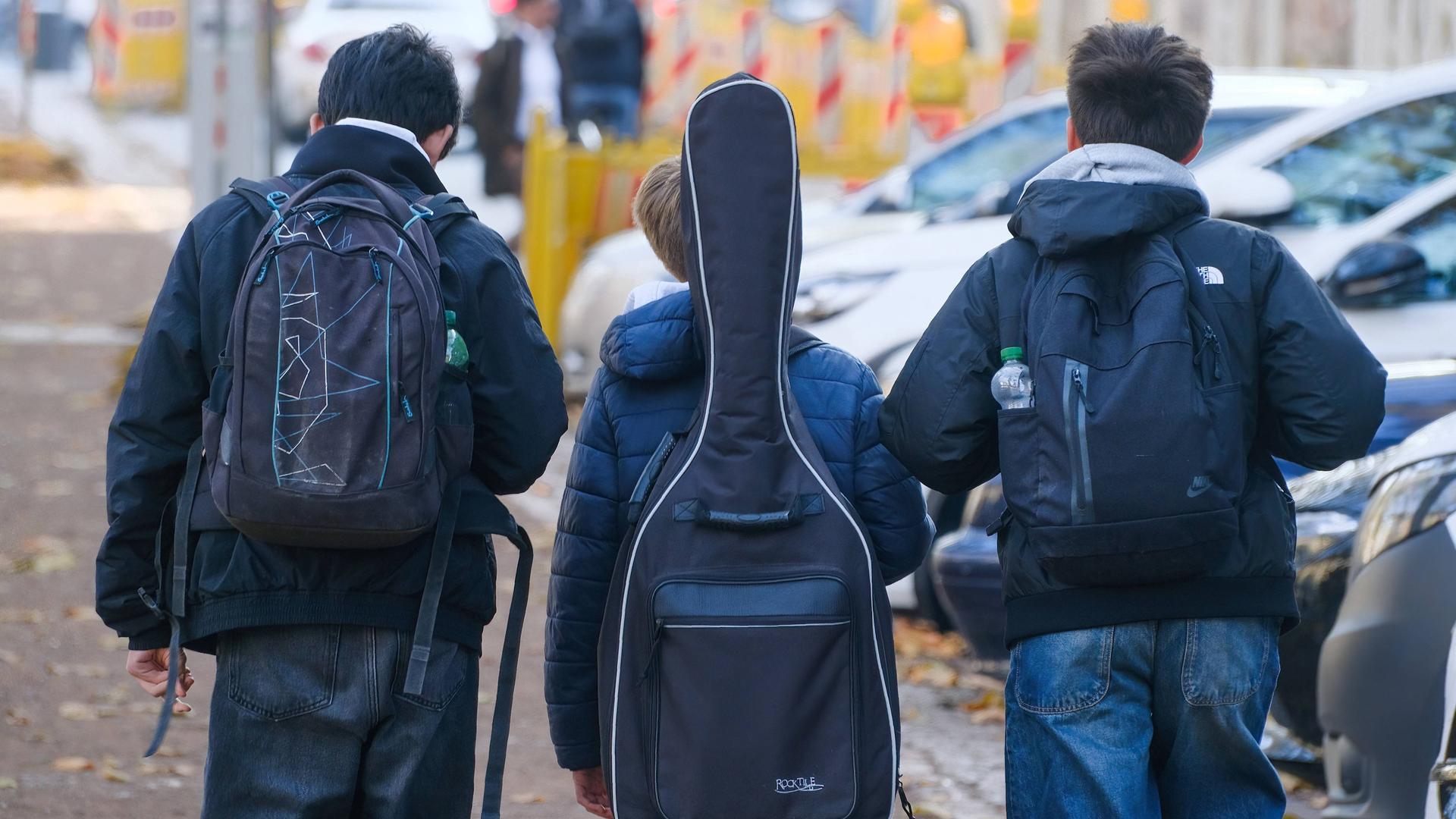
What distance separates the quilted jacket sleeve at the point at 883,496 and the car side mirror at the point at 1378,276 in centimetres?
358

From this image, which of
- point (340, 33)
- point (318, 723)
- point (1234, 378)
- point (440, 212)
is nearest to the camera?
point (1234, 378)

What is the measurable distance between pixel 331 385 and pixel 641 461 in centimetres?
51

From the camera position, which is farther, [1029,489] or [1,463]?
[1,463]

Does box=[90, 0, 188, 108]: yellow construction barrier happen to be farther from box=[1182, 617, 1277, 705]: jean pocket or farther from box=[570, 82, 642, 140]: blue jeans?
box=[1182, 617, 1277, 705]: jean pocket

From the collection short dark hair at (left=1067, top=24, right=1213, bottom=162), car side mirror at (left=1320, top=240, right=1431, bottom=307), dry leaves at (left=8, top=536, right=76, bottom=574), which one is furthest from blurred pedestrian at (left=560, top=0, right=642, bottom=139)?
short dark hair at (left=1067, top=24, right=1213, bottom=162)

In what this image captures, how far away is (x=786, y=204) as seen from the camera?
281 centimetres

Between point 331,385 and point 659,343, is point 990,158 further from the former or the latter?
point 331,385

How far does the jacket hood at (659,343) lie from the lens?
9.52ft

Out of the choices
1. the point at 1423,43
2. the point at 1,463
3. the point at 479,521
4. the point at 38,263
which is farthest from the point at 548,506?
the point at 1423,43

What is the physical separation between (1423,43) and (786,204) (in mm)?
13938

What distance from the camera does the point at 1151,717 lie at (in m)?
2.86

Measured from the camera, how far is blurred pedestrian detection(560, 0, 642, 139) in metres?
14.6

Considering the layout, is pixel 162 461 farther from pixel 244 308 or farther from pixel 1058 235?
pixel 1058 235

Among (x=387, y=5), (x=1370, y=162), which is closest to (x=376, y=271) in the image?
(x=1370, y=162)
